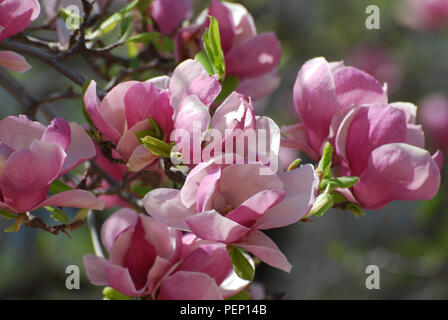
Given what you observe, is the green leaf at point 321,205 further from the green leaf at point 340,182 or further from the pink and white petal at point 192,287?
the pink and white petal at point 192,287

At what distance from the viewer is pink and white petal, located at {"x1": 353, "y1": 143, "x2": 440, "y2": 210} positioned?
0.76 m

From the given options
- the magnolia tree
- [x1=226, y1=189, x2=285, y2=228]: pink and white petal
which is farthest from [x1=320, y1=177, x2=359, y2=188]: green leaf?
[x1=226, y1=189, x2=285, y2=228]: pink and white petal

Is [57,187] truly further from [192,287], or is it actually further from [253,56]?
[253,56]

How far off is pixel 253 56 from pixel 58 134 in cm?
39

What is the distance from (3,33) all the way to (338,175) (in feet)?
1.49

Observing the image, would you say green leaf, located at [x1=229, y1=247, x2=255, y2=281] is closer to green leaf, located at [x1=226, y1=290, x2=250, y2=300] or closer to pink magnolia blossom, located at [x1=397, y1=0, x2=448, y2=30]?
green leaf, located at [x1=226, y1=290, x2=250, y2=300]

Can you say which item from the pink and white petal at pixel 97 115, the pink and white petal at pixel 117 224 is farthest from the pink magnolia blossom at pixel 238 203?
the pink and white petal at pixel 117 224

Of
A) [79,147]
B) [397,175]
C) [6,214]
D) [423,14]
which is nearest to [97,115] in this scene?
[79,147]

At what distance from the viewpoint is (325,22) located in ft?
10.0

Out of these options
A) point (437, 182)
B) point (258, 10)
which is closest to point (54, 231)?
point (437, 182)

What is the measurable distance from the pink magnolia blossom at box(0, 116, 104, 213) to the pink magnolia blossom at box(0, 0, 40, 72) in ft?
0.31

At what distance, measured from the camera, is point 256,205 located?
2.11 ft

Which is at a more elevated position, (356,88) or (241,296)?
(356,88)
